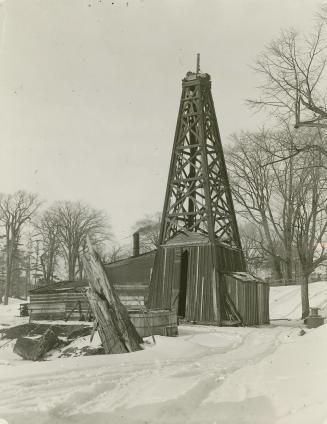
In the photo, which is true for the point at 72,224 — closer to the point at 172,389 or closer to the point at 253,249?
the point at 253,249

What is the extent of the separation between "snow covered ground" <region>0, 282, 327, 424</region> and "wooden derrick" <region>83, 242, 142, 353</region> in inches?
39.7

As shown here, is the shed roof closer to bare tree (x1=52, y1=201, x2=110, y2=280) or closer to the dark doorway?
the dark doorway

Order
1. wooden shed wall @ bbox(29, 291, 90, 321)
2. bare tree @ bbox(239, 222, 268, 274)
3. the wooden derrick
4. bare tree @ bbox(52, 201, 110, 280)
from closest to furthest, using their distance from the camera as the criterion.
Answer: the wooden derrick → wooden shed wall @ bbox(29, 291, 90, 321) → bare tree @ bbox(239, 222, 268, 274) → bare tree @ bbox(52, 201, 110, 280)

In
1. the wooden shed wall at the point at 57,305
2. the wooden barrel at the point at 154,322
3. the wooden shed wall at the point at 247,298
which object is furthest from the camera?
the wooden shed wall at the point at 57,305

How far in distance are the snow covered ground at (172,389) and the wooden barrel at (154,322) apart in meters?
3.33

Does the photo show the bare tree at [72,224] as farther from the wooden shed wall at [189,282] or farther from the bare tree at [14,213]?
the wooden shed wall at [189,282]

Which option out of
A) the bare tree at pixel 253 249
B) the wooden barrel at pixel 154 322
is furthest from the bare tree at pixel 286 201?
the wooden barrel at pixel 154 322

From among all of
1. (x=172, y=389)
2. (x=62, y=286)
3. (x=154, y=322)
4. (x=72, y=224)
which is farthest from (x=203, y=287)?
(x=72, y=224)

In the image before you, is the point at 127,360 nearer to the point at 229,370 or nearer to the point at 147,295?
the point at 229,370

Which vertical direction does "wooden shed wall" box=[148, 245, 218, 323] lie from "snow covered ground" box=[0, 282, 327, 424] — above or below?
above

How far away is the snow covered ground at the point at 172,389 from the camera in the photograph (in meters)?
6.16

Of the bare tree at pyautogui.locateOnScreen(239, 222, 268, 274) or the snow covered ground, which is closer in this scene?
the snow covered ground

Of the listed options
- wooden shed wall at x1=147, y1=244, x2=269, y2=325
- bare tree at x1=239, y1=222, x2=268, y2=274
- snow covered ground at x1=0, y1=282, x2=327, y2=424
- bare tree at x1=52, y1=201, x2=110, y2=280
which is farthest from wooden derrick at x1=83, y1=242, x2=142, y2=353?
bare tree at x1=52, y1=201, x2=110, y2=280

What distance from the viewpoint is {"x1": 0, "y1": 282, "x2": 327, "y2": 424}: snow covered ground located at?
6.16 m
